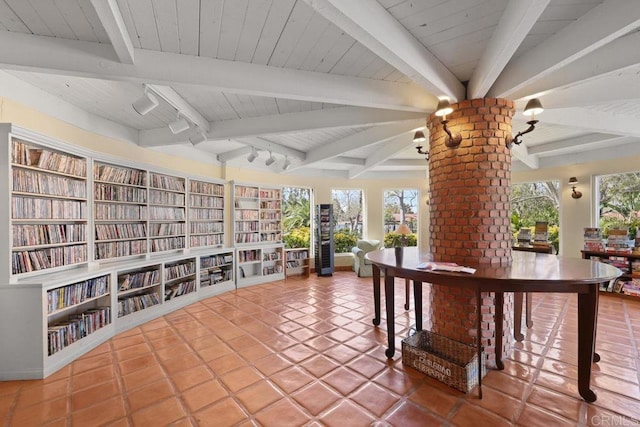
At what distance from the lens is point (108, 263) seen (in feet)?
11.2

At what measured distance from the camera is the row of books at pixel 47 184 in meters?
2.44

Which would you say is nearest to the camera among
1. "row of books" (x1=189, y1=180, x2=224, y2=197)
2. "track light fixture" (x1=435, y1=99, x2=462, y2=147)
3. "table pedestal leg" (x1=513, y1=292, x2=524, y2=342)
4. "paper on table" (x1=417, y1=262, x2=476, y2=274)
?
"paper on table" (x1=417, y1=262, x2=476, y2=274)

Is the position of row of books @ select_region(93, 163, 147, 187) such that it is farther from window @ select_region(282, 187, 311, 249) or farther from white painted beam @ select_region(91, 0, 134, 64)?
window @ select_region(282, 187, 311, 249)

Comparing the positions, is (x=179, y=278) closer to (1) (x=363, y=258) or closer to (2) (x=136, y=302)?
(2) (x=136, y=302)

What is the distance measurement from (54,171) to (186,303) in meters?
2.44

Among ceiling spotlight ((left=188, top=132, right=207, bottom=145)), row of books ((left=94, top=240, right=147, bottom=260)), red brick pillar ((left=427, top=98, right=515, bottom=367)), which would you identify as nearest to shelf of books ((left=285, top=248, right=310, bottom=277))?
row of books ((left=94, top=240, right=147, bottom=260))

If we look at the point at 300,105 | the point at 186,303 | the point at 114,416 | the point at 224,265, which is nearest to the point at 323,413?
the point at 114,416

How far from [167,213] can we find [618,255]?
729 centimetres

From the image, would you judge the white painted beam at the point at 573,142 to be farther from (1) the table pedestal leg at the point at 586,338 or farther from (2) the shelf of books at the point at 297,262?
(2) the shelf of books at the point at 297,262

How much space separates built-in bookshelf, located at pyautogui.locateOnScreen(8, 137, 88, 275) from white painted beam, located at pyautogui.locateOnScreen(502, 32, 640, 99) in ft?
15.1

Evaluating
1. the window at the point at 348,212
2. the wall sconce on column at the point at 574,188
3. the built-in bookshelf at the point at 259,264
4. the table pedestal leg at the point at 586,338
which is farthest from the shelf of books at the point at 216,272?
the wall sconce on column at the point at 574,188

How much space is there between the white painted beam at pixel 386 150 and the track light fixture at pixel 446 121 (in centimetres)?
137

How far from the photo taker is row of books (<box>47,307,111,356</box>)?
2.49 meters

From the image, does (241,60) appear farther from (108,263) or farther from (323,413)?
(108,263)
